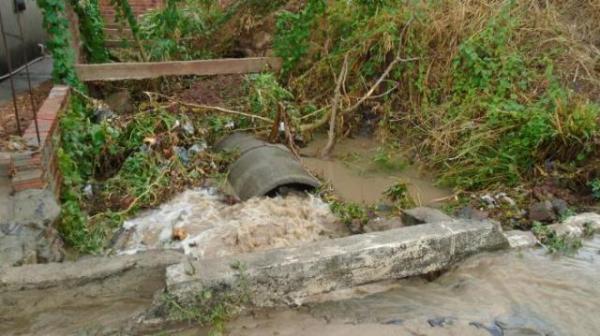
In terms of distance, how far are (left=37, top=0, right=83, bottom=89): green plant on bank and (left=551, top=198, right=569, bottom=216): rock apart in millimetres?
5399

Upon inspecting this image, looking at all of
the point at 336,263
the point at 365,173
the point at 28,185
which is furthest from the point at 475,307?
the point at 28,185

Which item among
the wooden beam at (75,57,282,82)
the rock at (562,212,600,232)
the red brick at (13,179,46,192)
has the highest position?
the wooden beam at (75,57,282,82)

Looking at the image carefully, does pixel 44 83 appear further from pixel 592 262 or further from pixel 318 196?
pixel 592 262

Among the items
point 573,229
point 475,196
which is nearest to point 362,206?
point 475,196

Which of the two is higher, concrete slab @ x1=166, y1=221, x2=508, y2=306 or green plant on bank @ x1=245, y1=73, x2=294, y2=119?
green plant on bank @ x1=245, y1=73, x2=294, y2=119

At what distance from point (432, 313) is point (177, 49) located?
638 cm

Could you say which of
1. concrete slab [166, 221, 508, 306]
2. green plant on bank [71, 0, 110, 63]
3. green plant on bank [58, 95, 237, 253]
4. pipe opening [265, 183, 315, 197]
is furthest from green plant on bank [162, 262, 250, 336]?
green plant on bank [71, 0, 110, 63]

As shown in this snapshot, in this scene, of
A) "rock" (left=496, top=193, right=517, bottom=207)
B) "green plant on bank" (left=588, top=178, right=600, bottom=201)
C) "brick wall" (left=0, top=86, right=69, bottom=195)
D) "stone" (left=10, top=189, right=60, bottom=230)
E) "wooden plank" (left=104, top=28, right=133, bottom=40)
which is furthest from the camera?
"wooden plank" (left=104, top=28, right=133, bottom=40)

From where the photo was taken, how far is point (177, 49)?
313 inches

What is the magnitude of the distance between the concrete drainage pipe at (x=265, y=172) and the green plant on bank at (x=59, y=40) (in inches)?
85.7

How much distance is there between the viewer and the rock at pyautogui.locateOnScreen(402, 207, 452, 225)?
12.9ft

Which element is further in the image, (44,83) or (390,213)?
(44,83)

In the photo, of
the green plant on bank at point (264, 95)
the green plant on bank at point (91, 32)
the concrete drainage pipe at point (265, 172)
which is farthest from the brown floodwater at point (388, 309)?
the green plant on bank at point (91, 32)

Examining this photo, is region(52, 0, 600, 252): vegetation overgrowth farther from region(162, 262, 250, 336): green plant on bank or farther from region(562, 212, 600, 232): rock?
region(162, 262, 250, 336): green plant on bank
